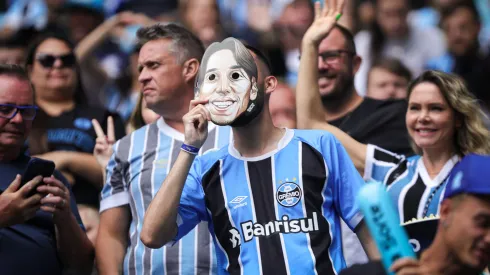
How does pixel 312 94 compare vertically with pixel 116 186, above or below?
above

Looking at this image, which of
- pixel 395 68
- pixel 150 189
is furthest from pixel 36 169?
pixel 395 68

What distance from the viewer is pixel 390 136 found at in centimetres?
632

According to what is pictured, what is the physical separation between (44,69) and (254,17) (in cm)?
344

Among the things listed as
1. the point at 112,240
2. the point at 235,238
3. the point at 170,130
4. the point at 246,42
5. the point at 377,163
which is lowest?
the point at 112,240

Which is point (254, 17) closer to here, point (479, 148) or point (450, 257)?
point (479, 148)

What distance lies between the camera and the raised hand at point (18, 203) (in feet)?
17.0

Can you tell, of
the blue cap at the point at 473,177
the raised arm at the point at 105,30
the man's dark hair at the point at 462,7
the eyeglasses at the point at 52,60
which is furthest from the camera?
the man's dark hair at the point at 462,7

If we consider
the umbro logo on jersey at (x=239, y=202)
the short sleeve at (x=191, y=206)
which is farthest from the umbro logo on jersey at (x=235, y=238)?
the short sleeve at (x=191, y=206)

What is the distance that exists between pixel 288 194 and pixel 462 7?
17.0 ft

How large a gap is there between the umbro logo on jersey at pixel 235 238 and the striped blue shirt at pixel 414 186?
45.5 inches

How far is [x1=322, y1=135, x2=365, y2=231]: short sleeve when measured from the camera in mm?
4730

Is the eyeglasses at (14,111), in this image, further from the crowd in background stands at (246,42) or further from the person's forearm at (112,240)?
the crowd in background stands at (246,42)

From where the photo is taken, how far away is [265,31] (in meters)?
9.88

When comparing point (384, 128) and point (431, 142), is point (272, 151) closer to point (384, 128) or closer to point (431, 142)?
point (431, 142)
